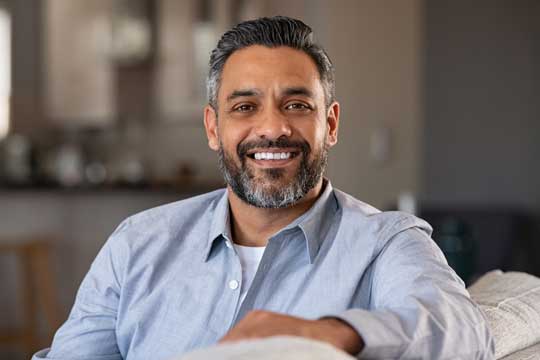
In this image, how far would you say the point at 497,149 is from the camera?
14.8 feet

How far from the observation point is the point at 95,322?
1.58m

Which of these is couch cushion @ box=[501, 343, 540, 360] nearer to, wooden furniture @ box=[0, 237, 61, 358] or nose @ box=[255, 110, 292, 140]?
nose @ box=[255, 110, 292, 140]

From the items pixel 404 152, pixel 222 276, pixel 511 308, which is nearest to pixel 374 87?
pixel 404 152

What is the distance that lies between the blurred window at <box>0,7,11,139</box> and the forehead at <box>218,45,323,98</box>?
4931 mm

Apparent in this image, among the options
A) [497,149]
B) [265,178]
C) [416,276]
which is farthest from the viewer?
[497,149]

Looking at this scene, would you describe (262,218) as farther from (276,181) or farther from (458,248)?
(458,248)

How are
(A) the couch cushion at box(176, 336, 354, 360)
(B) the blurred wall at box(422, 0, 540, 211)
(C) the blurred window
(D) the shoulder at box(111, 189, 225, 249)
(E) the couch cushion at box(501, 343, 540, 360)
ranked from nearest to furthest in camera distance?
(A) the couch cushion at box(176, 336, 354, 360), (E) the couch cushion at box(501, 343, 540, 360), (D) the shoulder at box(111, 189, 225, 249), (B) the blurred wall at box(422, 0, 540, 211), (C) the blurred window

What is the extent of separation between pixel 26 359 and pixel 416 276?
12.3 feet

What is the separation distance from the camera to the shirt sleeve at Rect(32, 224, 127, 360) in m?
1.58

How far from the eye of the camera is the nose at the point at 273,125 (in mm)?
1499

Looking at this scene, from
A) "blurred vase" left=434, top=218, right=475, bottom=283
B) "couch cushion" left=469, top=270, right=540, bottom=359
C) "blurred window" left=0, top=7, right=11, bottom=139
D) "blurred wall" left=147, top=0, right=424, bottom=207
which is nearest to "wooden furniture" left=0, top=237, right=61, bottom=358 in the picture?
"blurred wall" left=147, top=0, right=424, bottom=207

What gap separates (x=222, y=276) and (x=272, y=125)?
265mm

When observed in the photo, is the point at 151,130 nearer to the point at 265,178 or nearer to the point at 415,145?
the point at 415,145

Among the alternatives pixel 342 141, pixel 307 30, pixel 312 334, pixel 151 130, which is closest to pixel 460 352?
pixel 312 334
